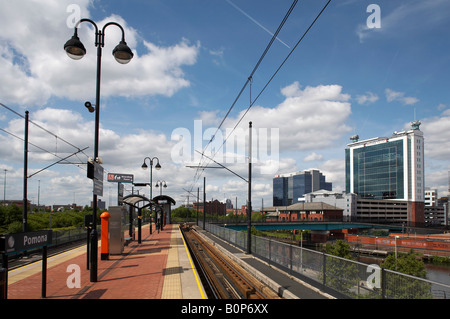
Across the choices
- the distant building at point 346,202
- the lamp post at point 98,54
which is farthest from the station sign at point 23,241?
the distant building at point 346,202

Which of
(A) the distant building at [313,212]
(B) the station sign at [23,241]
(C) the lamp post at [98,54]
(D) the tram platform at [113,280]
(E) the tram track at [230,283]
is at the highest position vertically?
(C) the lamp post at [98,54]

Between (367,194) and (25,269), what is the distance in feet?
521

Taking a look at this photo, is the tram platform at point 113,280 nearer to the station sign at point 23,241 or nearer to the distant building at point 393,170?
the station sign at point 23,241

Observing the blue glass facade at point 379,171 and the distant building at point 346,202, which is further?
the blue glass facade at point 379,171

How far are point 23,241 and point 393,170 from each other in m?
154

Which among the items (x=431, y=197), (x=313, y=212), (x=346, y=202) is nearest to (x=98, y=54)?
(x=313, y=212)

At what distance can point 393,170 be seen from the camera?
14188 centimetres

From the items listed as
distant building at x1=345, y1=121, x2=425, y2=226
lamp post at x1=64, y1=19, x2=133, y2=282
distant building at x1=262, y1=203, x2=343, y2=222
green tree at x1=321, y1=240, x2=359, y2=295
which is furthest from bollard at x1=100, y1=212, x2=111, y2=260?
distant building at x1=345, y1=121, x2=425, y2=226

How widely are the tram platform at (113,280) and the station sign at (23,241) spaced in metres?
2.07

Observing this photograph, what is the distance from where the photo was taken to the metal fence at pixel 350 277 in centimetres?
714

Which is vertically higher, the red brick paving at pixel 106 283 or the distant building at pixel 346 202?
the red brick paving at pixel 106 283

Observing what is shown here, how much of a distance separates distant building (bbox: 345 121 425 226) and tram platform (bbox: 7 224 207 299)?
5211 inches

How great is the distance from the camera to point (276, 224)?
83.3 meters

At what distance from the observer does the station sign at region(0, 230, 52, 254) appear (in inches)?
294
